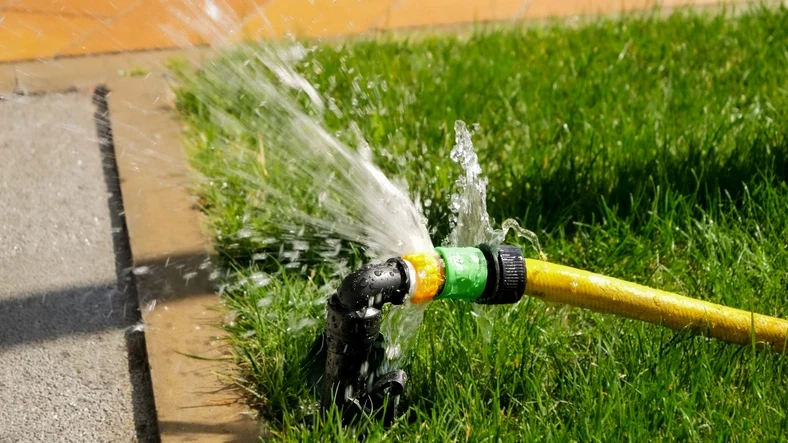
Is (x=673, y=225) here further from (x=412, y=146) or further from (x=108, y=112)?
(x=108, y=112)

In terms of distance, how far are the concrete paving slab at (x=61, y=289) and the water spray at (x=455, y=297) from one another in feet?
1.52

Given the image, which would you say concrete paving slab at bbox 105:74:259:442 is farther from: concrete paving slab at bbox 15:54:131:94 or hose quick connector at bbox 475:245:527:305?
hose quick connector at bbox 475:245:527:305

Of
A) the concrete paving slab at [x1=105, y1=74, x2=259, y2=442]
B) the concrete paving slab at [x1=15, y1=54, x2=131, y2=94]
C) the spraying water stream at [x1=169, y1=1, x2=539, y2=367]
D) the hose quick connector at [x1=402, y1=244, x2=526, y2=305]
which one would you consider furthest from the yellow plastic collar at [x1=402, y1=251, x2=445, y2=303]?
the concrete paving slab at [x1=15, y1=54, x2=131, y2=94]

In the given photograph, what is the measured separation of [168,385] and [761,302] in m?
1.29

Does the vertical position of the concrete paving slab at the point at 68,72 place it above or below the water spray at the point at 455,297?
above

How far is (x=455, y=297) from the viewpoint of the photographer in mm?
1798

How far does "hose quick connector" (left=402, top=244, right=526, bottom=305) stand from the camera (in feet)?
5.77

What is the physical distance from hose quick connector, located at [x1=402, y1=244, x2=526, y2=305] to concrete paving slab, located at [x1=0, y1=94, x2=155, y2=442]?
66 cm

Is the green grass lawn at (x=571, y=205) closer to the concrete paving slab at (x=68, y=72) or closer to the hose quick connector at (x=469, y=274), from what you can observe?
the hose quick connector at (x=469, y=274)

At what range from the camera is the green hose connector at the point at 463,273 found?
5.80ft

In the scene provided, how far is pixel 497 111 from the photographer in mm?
3143

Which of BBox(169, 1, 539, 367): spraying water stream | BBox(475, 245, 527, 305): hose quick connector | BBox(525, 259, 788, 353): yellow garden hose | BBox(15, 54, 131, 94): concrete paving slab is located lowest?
BBox(525, 259, 788, 353): yellow garden hose

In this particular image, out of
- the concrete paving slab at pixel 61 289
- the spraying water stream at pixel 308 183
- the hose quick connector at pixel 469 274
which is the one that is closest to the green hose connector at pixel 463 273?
the hose quick connector at pixel 469 274

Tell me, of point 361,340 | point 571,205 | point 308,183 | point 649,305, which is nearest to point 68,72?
point 308,183
